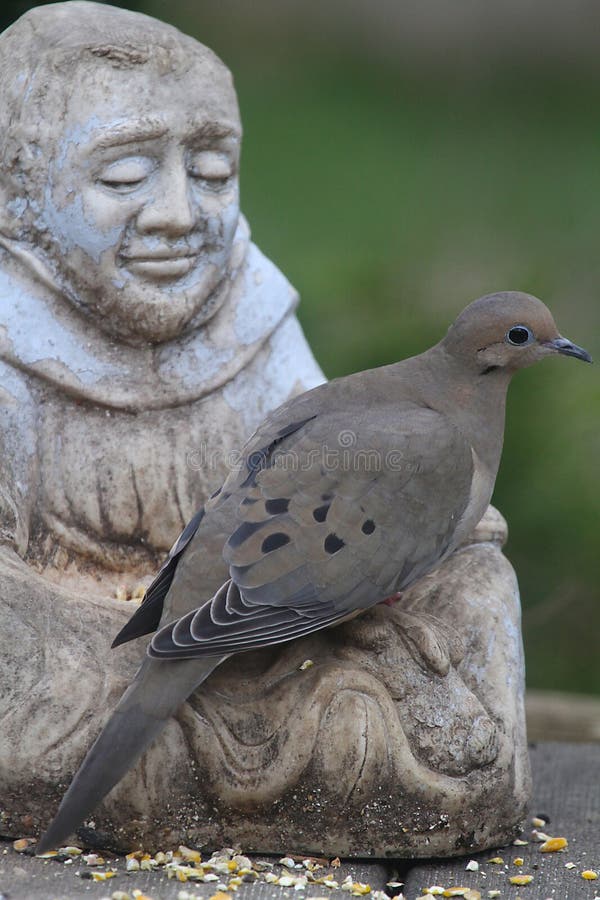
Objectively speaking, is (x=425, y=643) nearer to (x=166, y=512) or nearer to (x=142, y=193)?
(x=166, y=512)

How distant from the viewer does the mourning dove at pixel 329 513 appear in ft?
10.4

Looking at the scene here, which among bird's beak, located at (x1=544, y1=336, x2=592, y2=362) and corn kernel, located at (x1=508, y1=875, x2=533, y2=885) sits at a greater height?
bird's beak, located at (x1=544, y1=336, x2=592, y2=362)

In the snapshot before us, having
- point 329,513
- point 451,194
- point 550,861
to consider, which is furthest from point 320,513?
point 451,194

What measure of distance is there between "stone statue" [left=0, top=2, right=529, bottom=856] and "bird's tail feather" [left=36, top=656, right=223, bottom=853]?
0.15 m

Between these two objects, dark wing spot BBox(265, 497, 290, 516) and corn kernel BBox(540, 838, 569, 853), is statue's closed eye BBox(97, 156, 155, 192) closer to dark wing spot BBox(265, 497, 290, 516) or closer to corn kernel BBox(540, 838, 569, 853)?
dark wing spot BBox(265, 497, 290, 516)

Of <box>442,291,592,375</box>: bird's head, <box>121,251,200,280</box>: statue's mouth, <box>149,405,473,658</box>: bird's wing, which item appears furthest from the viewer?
<box>121,251,200,280</box>: statue's mouth

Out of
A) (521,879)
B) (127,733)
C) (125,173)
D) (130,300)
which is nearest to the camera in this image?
(127,733)

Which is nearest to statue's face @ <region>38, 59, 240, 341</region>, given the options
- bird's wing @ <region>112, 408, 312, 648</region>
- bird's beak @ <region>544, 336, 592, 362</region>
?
bird's wing @ <region>112, 408, 312, 648</region>

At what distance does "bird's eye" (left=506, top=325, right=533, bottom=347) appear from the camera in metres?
3.46

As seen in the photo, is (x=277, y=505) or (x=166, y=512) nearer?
(x=277, y=505)

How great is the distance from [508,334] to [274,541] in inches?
29.7

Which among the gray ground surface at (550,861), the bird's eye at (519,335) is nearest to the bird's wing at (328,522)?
the bird's eye at (519,335)

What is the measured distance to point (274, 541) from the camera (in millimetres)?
3275

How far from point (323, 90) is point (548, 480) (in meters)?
7.59
